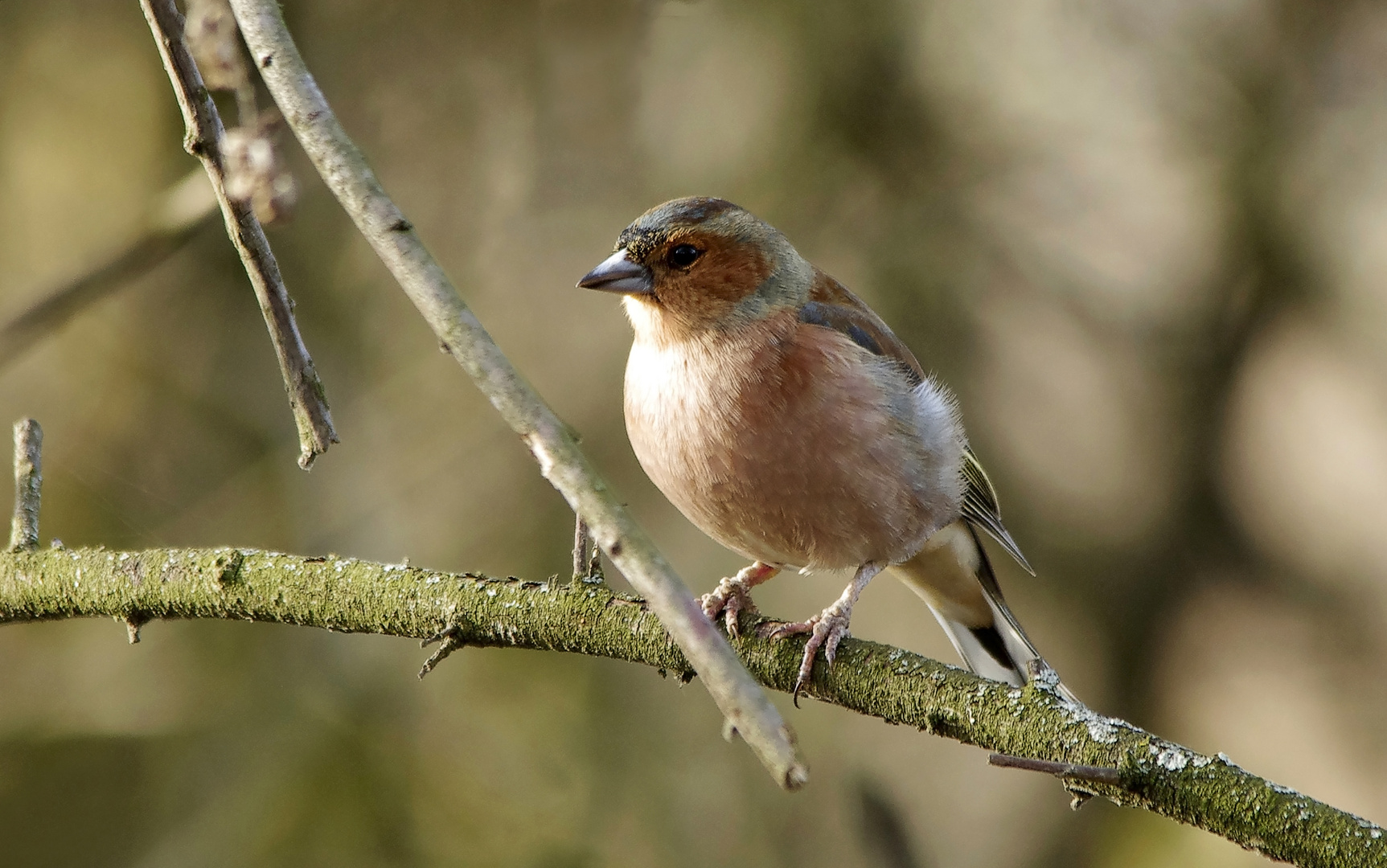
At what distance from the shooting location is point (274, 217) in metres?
2.02

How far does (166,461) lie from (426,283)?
5.50 m

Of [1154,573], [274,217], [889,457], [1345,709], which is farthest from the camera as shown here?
[1154,573]

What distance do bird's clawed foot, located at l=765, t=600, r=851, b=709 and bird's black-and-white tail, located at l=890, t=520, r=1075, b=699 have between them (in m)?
1.39

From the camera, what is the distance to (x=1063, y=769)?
7.04ft

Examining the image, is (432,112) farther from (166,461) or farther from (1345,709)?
(1345,709)

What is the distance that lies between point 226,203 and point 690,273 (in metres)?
2.11

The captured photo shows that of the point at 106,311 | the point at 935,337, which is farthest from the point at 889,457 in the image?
the point at 106,311

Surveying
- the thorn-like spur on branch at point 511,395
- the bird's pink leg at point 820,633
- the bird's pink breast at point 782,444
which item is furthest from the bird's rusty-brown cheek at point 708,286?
the thorn-like spur on branch at point 511,395

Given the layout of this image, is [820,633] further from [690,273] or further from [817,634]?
[690,273]

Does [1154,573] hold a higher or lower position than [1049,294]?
lower

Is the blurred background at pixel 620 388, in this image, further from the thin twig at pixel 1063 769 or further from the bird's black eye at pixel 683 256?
the thin twig at pixel 1063 769

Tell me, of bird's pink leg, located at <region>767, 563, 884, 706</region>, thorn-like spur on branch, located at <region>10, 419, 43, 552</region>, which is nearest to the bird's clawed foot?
bird's pink leg, located at <region>767, 563, 884, 706</region>

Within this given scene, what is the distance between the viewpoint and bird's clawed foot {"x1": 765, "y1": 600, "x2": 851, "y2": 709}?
3186 millimetres

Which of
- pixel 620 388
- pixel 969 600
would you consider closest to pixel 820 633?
→ pixel 969 600
